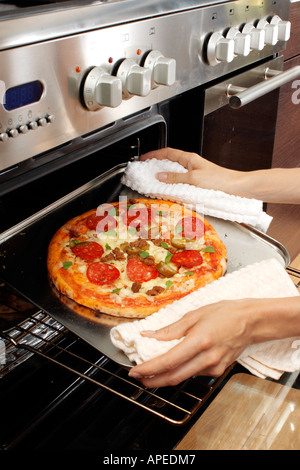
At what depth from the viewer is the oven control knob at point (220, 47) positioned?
129 centimetres

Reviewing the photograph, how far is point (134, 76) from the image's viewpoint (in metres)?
1.02

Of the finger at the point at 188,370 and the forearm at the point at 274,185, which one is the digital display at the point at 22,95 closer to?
the finger at the point at 188,370

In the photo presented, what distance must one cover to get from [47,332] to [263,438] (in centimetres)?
A: 58

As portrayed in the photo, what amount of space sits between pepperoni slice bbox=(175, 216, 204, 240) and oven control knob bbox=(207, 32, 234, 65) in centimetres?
42

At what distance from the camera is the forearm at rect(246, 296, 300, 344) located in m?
0.94

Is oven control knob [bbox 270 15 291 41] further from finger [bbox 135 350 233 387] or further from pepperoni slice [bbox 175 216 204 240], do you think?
finger [bbox 135 350 233 387]

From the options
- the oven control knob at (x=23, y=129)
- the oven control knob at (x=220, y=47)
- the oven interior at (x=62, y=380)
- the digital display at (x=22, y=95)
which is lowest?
the oven interior at (x=62, y=380)

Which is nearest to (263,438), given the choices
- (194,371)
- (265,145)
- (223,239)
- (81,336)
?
(194,371)

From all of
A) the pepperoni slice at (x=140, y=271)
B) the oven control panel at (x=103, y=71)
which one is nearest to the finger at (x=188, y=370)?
the pepperoni slice at (x=140, y=271)

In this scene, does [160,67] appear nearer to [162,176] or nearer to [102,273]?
[162,176]

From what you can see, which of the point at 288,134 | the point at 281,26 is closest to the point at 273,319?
the point at 281,26

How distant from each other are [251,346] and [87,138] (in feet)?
1.97

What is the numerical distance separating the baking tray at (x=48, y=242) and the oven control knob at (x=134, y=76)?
0.40 m

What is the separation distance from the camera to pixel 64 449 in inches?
41.6
